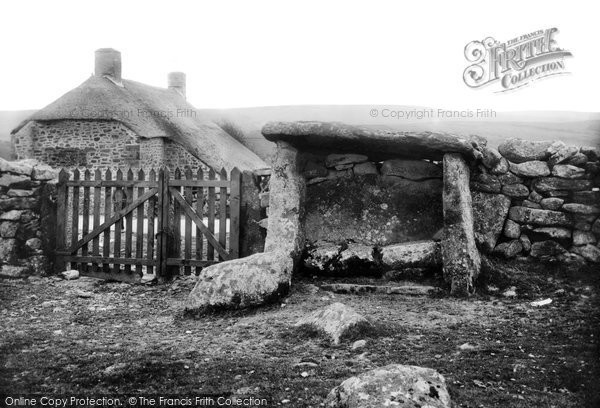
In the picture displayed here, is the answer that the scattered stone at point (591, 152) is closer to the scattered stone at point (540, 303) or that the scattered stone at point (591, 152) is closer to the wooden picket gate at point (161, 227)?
the scattered stone at point (540, 303)

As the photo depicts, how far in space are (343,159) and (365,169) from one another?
1.00ft

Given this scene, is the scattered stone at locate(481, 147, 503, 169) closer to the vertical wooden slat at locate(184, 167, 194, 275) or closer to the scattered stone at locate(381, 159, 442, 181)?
the scattered stone at locate(381, 159, 442, 181)

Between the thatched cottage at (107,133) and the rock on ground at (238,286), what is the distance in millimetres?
15175

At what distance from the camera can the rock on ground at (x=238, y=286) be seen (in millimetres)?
5164

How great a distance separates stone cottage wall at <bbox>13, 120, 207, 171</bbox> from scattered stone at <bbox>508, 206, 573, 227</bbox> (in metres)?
15.3

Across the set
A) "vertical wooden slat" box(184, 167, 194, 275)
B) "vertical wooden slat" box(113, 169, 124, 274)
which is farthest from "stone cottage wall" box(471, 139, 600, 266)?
"vertical wooden slat" box(113, 169, 124, 274)

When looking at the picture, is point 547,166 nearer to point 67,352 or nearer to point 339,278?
point 339,278

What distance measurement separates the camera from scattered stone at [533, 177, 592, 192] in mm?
5941

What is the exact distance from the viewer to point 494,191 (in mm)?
6148

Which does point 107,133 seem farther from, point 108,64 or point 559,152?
point 559,152

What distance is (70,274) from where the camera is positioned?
24.2ft

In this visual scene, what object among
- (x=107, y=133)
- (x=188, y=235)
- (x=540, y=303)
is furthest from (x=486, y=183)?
(x=107, y=133)

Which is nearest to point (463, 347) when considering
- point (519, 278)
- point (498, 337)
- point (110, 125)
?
point (498, 337)

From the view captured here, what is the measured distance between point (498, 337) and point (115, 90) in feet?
69.5
